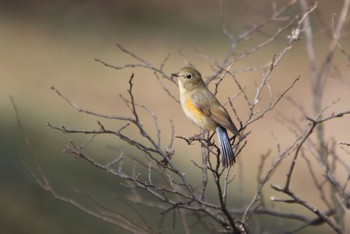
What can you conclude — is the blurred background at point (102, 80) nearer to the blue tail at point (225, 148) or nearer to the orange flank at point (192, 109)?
the orange flank at point (192, 109)

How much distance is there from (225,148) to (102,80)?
12.4m

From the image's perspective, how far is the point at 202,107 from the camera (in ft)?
17.8

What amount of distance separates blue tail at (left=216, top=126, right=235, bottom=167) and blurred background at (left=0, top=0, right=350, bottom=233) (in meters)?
4.31

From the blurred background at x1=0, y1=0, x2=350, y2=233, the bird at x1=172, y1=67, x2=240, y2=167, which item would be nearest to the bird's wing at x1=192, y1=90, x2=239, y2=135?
the bird at x1=172, y1=67, x2=240, y2=167

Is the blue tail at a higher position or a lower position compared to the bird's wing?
lower

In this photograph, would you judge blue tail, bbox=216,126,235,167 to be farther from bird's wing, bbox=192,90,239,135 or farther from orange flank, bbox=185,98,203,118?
orange flank, bbox=185,98,203,118

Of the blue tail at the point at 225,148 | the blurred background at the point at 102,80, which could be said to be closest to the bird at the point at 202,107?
the blue tail at the point at 225,148

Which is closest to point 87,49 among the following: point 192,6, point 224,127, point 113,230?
point 192,6

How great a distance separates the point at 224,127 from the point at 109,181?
18.7 ft

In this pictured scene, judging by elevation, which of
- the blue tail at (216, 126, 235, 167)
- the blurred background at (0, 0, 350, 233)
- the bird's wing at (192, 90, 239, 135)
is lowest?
the blue tail at (216, 126, 235, 167)

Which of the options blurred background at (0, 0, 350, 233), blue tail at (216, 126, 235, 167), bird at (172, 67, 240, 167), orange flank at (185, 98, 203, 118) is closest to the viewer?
blue tail at (216, 126, 235, 167)

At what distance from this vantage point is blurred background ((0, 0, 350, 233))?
33.2ft

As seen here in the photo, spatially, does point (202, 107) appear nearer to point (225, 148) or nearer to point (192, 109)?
point (192, 109)

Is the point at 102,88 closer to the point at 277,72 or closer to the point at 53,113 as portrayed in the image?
the point at 53,113
